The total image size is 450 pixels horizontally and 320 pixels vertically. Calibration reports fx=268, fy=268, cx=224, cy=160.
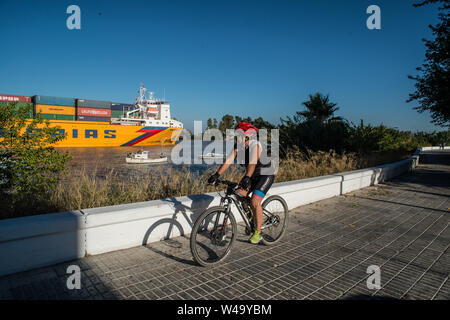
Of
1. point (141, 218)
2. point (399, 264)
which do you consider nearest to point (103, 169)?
point (141, 218)

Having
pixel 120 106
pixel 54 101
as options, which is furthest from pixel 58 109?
pixel 120 106

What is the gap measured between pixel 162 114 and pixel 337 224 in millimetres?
60654

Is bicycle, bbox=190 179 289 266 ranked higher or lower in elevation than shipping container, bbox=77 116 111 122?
lower

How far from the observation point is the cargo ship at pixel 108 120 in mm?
50812

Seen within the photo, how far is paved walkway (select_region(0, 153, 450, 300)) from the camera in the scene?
285cm

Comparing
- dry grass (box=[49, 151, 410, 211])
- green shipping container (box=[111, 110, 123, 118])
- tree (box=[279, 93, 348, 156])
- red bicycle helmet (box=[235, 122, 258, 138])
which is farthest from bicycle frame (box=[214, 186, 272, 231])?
green shipping container (box=[111, 110, 123, 118])

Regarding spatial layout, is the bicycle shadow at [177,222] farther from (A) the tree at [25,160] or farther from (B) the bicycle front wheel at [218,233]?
(A) the tree at [25,160]

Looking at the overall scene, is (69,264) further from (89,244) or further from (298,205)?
(298,205)

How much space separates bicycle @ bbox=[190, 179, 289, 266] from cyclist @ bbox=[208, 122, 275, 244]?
12 centimetres

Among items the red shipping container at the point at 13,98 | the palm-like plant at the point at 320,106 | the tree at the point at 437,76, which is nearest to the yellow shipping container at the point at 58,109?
the red shipping container at the point at 13,98

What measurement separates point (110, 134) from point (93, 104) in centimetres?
822

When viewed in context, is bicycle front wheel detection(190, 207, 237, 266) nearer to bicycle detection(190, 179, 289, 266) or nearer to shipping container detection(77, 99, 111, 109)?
bicycle detection(190, 179, 289, 266)

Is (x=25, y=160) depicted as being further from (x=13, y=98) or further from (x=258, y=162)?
(x=13, y=98)

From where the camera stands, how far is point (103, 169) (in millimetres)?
29219
